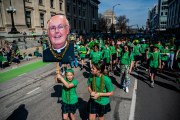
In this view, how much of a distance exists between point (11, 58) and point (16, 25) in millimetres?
13691

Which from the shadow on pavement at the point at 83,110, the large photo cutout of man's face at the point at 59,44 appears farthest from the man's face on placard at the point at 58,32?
the shadow on pavement at the point at 83,110

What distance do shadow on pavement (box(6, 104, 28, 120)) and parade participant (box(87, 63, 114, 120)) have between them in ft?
8.62

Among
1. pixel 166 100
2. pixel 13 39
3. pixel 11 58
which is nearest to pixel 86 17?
pixel 13 39

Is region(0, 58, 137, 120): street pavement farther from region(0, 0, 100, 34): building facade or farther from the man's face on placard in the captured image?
region(0, 0, 100, 34): building facade

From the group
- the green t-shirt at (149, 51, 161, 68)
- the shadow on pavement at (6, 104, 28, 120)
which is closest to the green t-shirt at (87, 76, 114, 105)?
the shadow on pavement at (6, 104, 28, 120)

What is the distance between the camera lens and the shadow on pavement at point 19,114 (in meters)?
5.01

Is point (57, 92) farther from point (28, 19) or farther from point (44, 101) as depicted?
point (28, 19)

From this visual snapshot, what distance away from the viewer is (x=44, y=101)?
6.16 meters

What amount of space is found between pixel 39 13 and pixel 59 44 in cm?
3198

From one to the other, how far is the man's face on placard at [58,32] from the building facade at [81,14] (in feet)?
140

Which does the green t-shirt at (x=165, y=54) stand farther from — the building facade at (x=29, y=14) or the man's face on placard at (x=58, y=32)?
the building facade at (x=29, y=14)

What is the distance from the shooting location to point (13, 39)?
71.9ft

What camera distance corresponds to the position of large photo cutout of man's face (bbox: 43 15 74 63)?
3635 mm

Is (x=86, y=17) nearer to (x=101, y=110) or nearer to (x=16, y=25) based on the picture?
(x=16, y=25)
